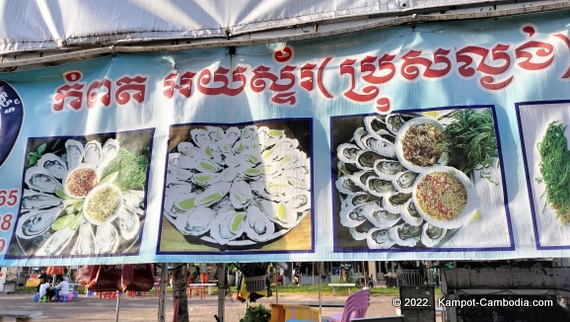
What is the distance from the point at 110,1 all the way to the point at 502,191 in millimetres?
3696

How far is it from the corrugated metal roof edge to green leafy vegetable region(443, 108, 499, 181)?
0.79 metres

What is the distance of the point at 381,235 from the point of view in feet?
9.59

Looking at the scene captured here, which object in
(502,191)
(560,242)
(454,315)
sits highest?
(502,191)

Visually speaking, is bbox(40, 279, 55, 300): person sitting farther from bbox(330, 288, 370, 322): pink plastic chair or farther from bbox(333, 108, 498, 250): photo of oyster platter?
bbox(333, 108, 498, 250): photo of oyster platter

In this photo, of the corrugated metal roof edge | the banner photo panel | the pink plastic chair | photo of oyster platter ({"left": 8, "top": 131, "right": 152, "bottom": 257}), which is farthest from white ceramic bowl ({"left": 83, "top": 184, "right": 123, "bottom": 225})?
the pink plastic chair

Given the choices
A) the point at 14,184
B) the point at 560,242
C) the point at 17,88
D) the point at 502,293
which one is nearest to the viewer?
the point at 560,242

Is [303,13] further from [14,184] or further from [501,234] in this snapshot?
[14,184]

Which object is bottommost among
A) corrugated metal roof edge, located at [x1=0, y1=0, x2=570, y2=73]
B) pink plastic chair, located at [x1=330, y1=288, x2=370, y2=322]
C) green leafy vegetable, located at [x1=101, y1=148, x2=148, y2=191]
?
pink plastic chair, located at [x1=330, y1=288, x2=370, y2=322]

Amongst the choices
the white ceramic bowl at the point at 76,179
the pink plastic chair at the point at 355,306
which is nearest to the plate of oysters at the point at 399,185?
the pink plastic chair at the point at 355,306

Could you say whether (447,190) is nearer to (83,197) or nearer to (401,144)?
(401,144)

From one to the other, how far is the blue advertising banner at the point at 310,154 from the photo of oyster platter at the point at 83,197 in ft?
0.04

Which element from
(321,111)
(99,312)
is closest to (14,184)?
(321,111)

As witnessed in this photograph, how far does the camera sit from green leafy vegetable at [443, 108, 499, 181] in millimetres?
2936

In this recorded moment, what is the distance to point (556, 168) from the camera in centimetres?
281
